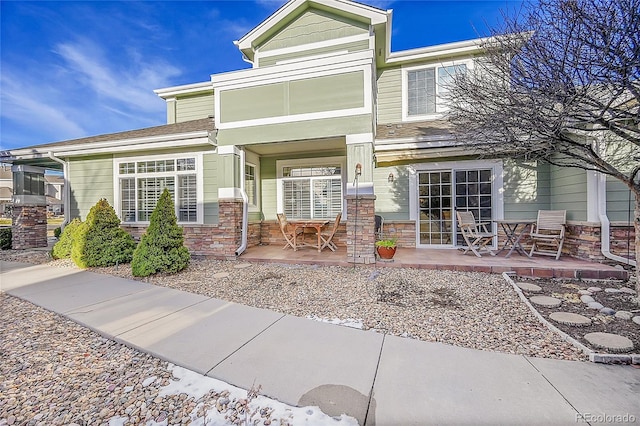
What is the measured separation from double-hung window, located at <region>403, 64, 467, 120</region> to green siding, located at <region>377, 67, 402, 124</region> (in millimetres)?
183

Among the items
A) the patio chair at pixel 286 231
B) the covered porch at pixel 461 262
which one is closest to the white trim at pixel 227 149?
the patio chair at pixel 286 231

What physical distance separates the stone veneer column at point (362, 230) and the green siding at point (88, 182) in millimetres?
7735

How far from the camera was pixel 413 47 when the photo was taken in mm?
8734

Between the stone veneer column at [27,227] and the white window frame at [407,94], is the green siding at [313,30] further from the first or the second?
the stone veneer column at [27,227]

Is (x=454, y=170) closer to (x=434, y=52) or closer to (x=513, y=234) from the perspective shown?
(x=513, y=234)

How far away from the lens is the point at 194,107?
1130 cm

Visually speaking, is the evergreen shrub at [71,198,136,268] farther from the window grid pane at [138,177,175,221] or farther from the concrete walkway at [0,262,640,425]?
the concrete walkway at [0,262,640,425]

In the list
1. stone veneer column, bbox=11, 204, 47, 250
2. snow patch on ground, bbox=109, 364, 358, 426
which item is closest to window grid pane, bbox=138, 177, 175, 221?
stone veneer column, bbox=11, 204, 47, 250

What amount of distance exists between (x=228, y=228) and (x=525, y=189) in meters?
7.67

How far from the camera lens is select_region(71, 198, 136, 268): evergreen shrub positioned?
6.40 m

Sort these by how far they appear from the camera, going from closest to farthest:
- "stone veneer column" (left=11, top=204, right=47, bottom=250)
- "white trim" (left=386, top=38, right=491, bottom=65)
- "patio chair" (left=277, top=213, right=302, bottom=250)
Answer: "patio chair" (left=277, top=213, right=302, bottom=250) → "white trim" (left=386, top=38, right=491, bottom=65) → "stone veneer column" (left=11, top=204, right=47, bottom=250)

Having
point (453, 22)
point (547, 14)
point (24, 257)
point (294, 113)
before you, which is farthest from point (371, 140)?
point (24, 257)

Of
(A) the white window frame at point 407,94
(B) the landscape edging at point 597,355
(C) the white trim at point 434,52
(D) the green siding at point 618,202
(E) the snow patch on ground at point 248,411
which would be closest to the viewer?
(E) the snow patch on ground at point 248,411

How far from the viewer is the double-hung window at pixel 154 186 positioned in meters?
8.20
